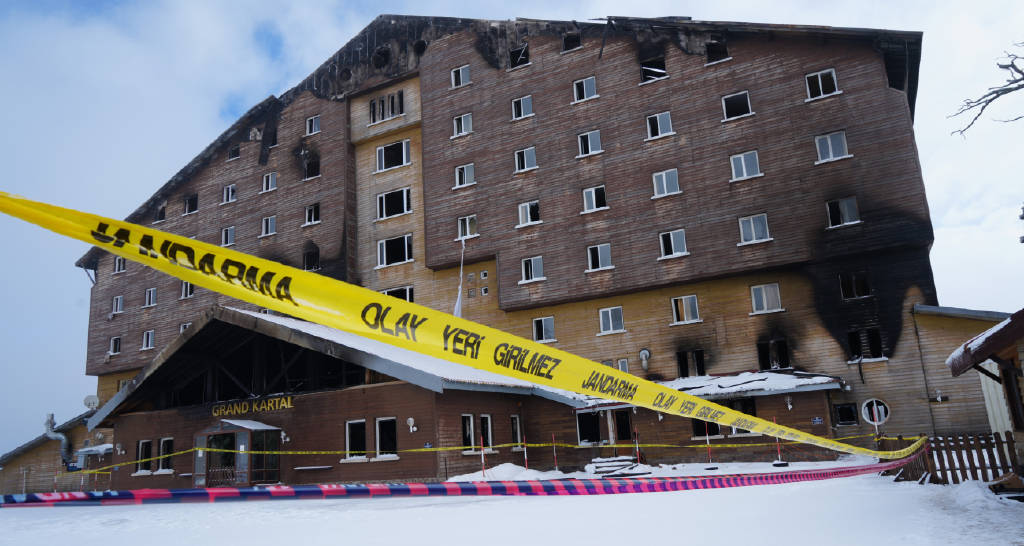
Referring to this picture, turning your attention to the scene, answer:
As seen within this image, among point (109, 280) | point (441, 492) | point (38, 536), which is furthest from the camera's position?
point (109, 280)

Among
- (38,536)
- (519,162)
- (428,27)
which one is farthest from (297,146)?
(38,536)

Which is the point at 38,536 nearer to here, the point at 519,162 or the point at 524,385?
the point at 524,385

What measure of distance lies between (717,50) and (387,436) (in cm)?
2488

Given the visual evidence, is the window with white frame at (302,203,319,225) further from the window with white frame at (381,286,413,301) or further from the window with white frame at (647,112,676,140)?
the window with white frame at (647,112,676,140)

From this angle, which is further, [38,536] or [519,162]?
[519,162]

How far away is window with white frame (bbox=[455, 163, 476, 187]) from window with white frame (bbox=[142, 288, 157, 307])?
26.0 metres

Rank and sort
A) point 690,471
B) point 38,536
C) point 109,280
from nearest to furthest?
point 38,536 < point 690,471 < point 109,280

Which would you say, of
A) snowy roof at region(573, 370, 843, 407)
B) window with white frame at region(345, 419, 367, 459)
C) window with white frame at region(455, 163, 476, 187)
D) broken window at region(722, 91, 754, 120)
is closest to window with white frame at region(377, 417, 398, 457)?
window with white frame at region(345, 419, 367, 459)

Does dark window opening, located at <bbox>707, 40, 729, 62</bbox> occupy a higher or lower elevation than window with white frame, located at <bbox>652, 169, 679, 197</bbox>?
higher

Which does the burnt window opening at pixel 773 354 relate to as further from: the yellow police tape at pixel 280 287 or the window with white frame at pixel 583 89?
the yellow police tape at pixel 280 287

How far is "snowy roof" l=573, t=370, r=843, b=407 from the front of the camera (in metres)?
27.2

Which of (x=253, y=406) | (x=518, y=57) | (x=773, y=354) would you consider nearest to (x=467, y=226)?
(x=518, y=57)

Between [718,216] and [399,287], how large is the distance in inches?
761

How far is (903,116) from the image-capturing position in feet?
94.7
